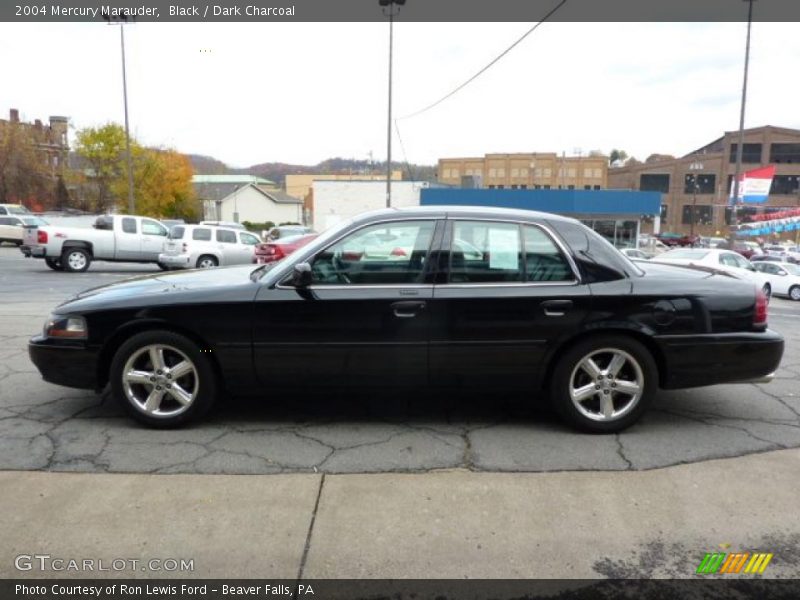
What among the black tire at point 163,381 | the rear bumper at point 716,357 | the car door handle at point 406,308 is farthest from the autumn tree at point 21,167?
the rear bumper at point 716,357

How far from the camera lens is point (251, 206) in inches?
2936

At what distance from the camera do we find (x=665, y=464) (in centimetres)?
362

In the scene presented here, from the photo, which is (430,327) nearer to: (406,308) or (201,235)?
(406,308)

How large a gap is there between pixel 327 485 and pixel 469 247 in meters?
1.81

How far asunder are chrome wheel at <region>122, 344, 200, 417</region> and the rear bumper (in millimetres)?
3202

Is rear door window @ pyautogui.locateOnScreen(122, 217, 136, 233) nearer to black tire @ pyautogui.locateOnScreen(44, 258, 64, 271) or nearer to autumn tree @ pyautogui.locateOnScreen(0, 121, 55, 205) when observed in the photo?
black tire @ pyautogui.locateOnScreen(44, 258, 64, 271)

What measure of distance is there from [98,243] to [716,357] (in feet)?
55.6

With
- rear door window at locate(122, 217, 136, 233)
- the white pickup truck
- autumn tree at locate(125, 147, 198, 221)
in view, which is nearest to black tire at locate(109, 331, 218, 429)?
the white pickup truck

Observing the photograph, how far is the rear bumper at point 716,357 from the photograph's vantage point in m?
3.99

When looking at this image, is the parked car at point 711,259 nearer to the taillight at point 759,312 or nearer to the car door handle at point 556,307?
the taillight at point 759,312

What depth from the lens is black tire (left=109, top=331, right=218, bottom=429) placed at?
3.89 m

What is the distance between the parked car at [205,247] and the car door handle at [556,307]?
45.7 ft

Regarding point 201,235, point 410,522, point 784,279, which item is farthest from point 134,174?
point 410,522

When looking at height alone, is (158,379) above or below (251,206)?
below
